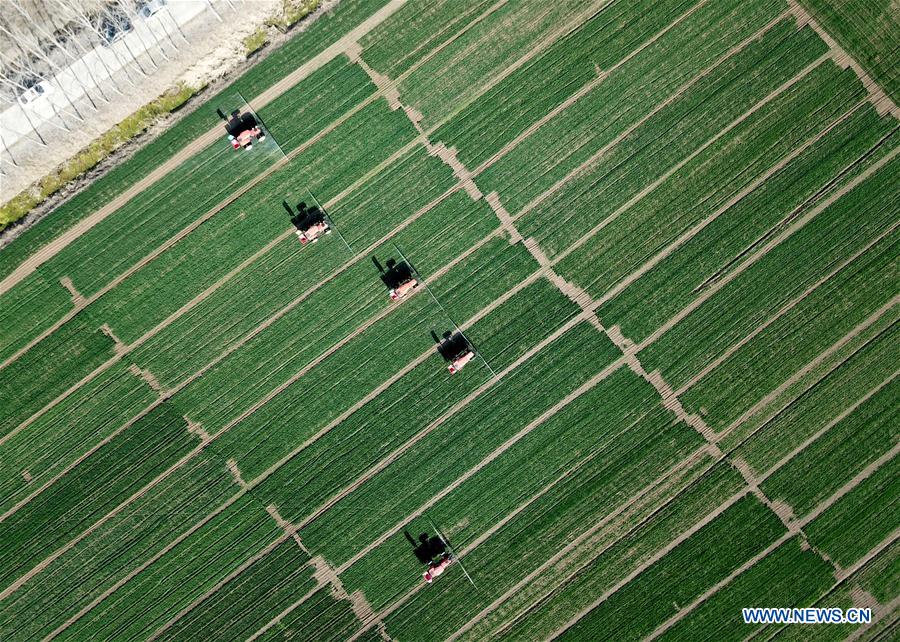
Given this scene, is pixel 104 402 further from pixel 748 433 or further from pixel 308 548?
pixel 748 433

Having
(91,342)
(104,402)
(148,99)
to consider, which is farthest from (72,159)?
(104,402)

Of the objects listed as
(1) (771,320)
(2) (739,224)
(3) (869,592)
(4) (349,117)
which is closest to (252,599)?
(4) (349,117)

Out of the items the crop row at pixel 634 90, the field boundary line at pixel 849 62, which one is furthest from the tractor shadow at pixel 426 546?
the field boundary line at pixel 849 62

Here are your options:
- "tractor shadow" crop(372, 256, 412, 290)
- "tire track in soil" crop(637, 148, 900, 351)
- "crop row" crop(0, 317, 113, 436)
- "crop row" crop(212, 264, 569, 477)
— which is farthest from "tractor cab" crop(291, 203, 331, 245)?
"tire track in soil" crop(637, 148, 900, 351)

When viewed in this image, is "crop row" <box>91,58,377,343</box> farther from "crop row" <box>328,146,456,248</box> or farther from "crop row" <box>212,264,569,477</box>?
"crop row" <box>212,264,569,477</box>

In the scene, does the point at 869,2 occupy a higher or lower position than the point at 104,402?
lower

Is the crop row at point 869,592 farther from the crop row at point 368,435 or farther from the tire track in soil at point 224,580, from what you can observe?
the tire track in soil at point 224,580
